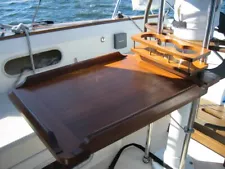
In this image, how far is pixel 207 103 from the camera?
1548mm

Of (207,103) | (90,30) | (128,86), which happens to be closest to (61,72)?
(128,86)

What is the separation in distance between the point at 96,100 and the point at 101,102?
2 cm

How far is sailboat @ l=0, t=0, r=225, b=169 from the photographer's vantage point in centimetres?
50

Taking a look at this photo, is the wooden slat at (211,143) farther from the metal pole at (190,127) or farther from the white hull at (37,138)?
the metal pole at (190,127)

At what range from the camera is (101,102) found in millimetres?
581

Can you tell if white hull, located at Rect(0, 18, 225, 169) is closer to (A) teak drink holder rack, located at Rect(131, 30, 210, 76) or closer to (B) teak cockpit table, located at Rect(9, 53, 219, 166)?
(B) teak cockpit table, located at Rect(9, 53, 219, 166)

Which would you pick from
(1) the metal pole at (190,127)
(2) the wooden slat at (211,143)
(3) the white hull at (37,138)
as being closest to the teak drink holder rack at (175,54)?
(1) the metal pole at (190,127)

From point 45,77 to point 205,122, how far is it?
103 centimetres

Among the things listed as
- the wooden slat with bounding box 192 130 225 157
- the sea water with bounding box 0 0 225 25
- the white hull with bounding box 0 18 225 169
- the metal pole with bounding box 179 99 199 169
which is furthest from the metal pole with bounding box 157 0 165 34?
the sea water with bounding box 0 0 225 25

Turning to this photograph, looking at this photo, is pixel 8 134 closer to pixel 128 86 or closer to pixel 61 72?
pixel 61 72

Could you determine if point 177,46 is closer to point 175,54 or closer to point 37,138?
point 175,54

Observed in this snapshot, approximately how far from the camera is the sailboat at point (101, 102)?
0.50 meters

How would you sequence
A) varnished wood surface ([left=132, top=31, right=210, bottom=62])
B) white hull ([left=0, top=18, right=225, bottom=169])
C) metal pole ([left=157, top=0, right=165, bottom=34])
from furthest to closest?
white hull ([left=0, top=18, right=225, bottom=169]), metal pole ([left=157, top=0, right=165, bottom=34]), varnished wood surface ([left=132, top=31, right=210, bottom=62])

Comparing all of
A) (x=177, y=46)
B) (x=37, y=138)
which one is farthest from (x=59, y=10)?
(x=177, y=46)
